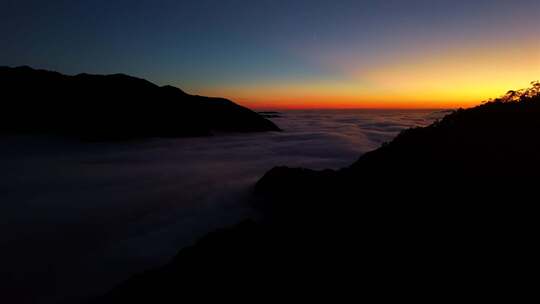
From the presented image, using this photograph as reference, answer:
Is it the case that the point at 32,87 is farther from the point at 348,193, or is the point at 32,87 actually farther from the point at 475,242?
the point at 475,242

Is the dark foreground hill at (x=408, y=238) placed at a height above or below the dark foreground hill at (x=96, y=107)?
below

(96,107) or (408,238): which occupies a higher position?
(96,107)

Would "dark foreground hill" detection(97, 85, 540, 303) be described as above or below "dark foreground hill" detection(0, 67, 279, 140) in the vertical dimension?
below

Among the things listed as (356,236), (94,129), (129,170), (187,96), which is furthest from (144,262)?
(187,96)

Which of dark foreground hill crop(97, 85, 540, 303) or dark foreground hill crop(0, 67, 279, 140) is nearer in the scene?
dark foreground hill crop(97, 85, 540, 303)

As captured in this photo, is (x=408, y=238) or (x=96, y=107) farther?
(x=96, y=107)
